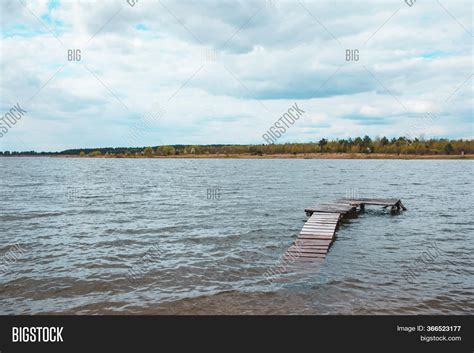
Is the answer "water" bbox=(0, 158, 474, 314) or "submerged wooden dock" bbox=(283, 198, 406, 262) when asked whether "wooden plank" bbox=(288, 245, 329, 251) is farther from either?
"water" bbox=(0, 158, 474, 314)

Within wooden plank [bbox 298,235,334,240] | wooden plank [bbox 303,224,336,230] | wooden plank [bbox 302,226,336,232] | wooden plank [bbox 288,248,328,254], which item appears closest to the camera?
wooden plank [bbox 288,248,328,254]

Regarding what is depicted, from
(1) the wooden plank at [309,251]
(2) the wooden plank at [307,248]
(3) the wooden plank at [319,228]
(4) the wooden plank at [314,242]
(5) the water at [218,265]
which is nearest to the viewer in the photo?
(5) the water at [218,265]

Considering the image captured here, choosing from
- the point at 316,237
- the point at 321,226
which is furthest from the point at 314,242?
the point at 321,226

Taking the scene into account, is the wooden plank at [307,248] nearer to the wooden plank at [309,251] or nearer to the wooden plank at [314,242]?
the wooden plank at [309,251]

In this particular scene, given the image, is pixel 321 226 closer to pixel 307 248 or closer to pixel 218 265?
pixel 307 248

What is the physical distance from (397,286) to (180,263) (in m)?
8.38

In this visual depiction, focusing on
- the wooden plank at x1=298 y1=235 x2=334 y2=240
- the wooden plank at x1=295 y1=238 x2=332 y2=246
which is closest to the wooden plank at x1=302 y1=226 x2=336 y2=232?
the wooden plank at x1=298 y1=235 x2=334 y2=240

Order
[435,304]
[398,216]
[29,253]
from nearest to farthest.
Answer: [435,304]
[29,253]
[398,216]

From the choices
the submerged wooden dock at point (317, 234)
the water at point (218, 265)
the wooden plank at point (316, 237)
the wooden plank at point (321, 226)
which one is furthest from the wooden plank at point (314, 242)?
the wooden plank at point (321, 226)

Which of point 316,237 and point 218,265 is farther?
point 316,237
